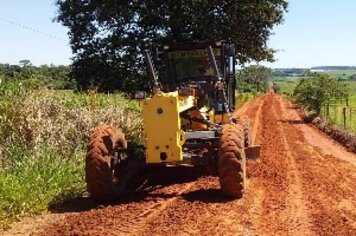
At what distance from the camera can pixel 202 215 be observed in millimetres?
8125

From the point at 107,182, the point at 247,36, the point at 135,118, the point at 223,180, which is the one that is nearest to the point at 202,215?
the point at 223,180

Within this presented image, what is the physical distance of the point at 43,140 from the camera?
1176cm

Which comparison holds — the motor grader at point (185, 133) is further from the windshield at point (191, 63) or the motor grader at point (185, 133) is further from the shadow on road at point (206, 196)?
the shadow on road at point (206, 196)

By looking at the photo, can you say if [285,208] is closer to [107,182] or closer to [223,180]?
[223,180]

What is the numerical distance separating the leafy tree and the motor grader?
13267 mm

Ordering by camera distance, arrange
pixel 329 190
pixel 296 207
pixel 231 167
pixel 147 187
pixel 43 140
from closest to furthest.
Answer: pixel 296 207, pixel 231 167, pixel 329 190, pixel 147 187, pixel 43 140

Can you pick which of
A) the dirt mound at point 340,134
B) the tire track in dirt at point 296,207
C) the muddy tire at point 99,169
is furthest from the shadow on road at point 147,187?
the dirt mound at point 340,134

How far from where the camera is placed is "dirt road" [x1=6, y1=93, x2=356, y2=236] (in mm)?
7414

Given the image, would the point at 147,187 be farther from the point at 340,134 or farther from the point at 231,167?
the point at 340,134

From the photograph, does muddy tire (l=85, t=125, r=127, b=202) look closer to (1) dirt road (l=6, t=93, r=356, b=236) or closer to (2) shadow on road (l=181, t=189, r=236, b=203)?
(1) dirt road (l=6, t=93, r=356, b=236)

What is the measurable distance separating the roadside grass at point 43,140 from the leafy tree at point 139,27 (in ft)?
33.8

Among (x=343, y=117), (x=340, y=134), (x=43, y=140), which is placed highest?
(x=43, y=140)

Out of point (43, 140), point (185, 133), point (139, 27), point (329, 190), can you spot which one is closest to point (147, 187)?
point (185, 133)

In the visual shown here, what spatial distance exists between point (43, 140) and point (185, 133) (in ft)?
11.8
